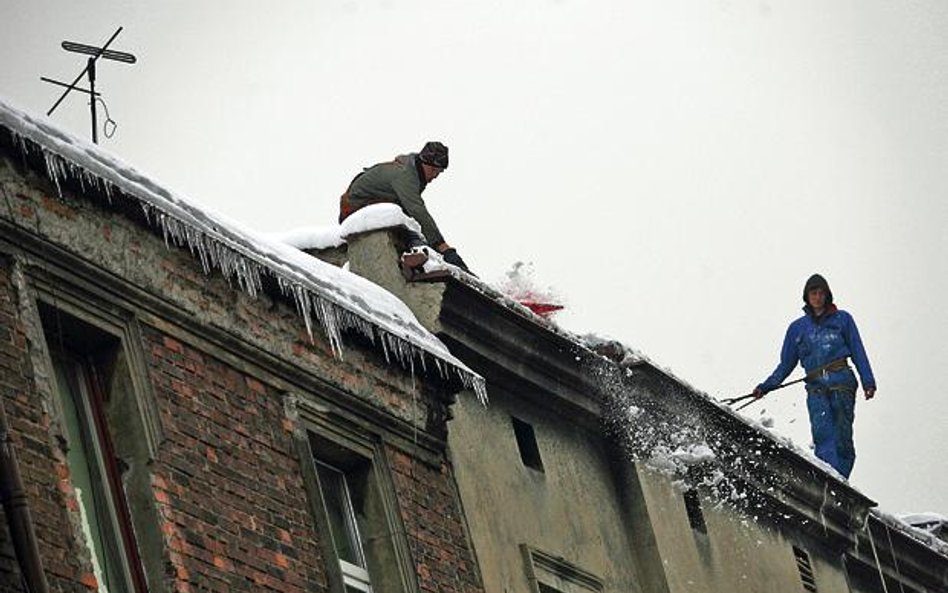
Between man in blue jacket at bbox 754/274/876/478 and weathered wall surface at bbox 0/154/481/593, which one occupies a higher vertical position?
man in blue jacket at bbox 754/274/876/478

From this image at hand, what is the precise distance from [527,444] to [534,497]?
558 millimetres

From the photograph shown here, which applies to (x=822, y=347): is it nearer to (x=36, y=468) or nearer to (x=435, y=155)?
(x=435, y=155)

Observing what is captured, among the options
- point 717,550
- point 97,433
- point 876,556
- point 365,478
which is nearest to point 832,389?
point 876,556

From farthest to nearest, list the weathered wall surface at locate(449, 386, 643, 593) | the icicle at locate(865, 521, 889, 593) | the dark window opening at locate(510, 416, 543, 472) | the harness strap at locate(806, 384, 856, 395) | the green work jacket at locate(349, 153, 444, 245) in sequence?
the harness strap at locate(806, 384, 856, 395) → the icicle at locate(865, 521, 889, 593) → the green work jacket at locate(349, 153, 444, 245) → the dark window opening at locate(510, 416, 543, 472) → the weathered wall surface at locate(449, 386, 643, 593)

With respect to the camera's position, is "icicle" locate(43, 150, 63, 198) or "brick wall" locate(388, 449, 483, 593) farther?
"brick wall" locate(388, 449, 483, 593)

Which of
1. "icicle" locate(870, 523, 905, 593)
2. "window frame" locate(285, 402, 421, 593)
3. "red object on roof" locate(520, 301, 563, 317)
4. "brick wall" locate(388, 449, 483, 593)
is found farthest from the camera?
"icicle" locate(870, 523, 905, 593)

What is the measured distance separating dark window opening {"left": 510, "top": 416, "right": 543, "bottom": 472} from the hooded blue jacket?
23.6ft

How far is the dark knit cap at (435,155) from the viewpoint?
→ 22094 mm

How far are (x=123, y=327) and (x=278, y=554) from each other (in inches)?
62.2

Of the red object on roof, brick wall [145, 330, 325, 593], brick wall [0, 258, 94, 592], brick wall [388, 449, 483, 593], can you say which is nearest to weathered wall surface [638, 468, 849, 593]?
the red object on roof

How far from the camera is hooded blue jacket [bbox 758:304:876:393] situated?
2769 cm

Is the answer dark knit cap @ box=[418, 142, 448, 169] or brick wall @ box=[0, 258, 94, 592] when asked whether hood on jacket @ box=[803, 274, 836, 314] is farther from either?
brick wall @ box=[0, 258, 94, 592]

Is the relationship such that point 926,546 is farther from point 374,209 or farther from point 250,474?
point 250,474

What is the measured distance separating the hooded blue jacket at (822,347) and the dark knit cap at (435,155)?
6568 mm
